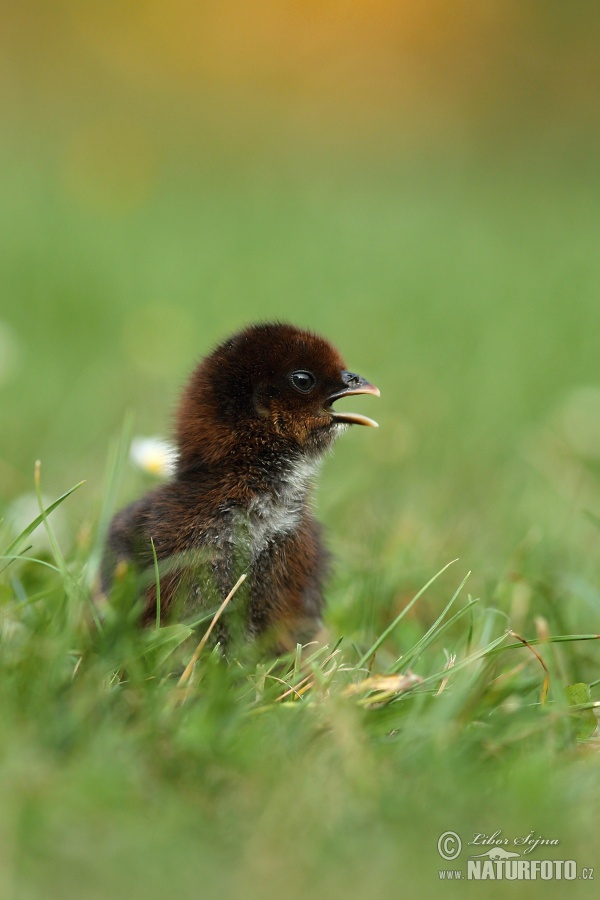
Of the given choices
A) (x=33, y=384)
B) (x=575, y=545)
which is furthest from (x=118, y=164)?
(x=575, y=545)

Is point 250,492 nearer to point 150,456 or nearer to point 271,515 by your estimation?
point 271,515

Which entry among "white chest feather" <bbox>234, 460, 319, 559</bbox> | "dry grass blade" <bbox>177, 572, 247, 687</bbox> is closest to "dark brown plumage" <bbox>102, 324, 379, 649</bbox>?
"white chest feather" <bbox>234, 460, 319, 559</bbox>

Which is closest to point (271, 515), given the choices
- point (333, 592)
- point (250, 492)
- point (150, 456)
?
point (250, 492)

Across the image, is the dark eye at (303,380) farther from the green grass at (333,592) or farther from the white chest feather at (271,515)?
the green grass at (333,592)

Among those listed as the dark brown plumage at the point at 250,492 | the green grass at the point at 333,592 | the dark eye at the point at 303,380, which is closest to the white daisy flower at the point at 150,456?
the green grass at the point at 333,592

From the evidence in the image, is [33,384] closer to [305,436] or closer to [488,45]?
[305,436]
